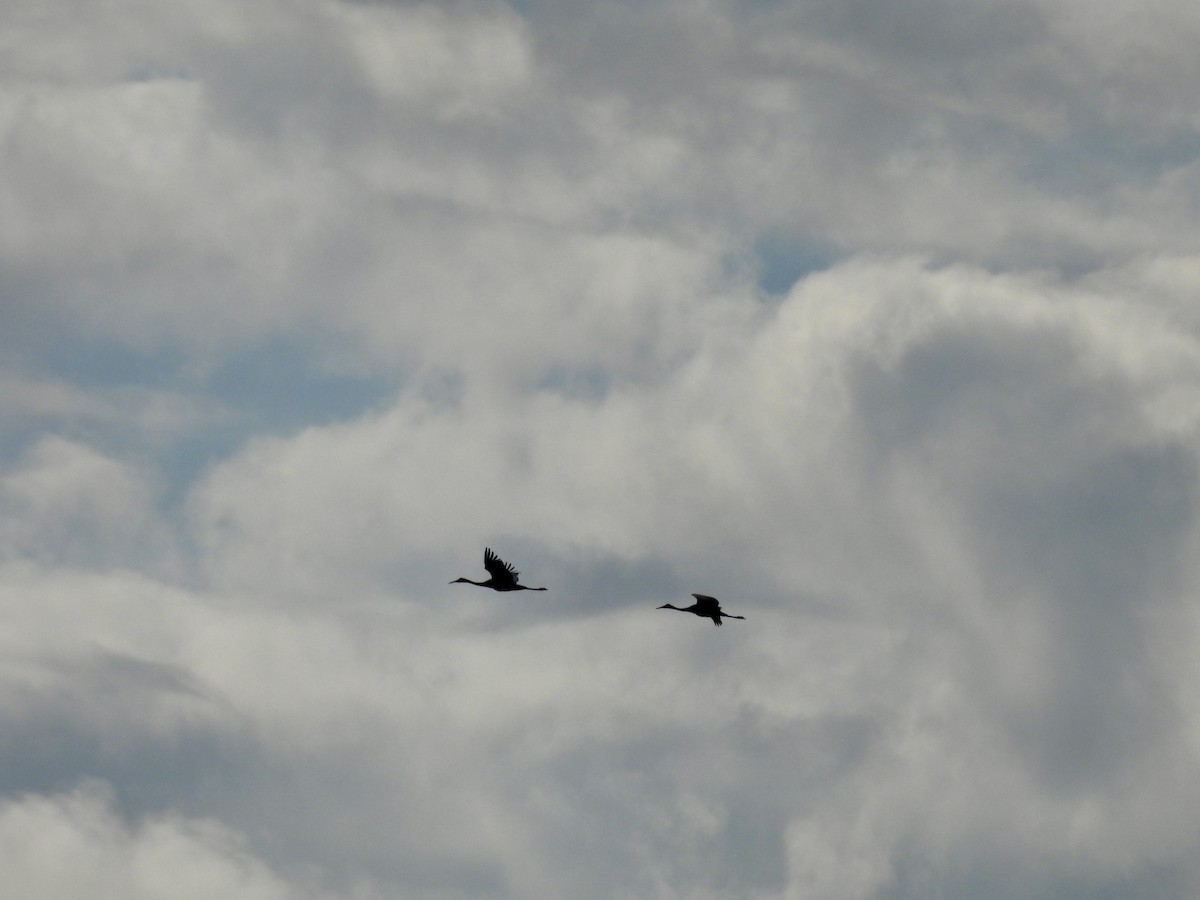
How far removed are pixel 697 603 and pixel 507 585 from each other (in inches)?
762

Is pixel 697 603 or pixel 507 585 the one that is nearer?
pixel 697 603

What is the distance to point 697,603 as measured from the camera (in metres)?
116

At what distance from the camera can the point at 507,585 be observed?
12606cm
